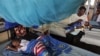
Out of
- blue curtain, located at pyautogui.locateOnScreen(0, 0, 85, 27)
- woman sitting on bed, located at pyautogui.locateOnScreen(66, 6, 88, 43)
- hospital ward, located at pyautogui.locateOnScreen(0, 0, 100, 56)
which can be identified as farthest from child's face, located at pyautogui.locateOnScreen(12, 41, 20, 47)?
blue curtain, located at pyautogui.locateOnScreen(0, 0, 85, 27)

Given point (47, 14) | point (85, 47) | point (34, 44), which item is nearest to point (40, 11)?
point (47, 14)

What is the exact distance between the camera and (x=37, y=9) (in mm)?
872

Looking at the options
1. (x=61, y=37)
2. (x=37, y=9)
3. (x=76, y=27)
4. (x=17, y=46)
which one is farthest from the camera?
(x=61, y=37)

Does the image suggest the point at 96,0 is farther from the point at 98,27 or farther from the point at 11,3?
the point at 11,3

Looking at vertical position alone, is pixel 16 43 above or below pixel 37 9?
below

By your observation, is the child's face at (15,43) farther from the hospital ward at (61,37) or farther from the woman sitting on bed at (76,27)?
the woman sitting on bed at (76,27)

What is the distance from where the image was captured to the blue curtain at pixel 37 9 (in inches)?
33.7

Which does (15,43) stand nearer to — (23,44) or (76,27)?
(23,44)

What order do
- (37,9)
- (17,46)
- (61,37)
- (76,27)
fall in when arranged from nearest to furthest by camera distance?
(37,9)
(17,46)
(76,27)
(61,37)

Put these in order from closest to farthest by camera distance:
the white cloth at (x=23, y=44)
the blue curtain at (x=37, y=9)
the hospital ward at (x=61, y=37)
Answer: the blue curtain at (x=37, y=9) → the hospital ward at (x=61, y=37) → the white cloth at (x=23, y=44)

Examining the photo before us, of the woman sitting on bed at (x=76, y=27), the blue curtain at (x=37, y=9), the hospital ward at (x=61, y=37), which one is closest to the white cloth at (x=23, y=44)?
the hospital ward at (x=61, y=37)

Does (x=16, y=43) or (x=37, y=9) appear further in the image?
(x=16, y=43)

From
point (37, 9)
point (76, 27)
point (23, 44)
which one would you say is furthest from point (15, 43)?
point (37, 9)

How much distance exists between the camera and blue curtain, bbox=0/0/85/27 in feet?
2.81
